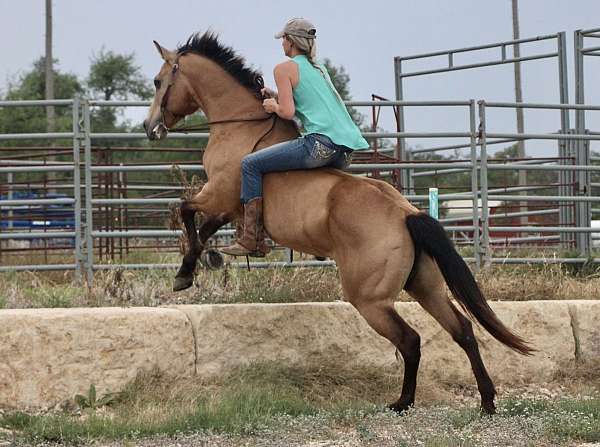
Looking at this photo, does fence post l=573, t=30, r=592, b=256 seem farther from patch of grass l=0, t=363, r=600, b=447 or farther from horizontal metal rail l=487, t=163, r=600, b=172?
patch of grass l=0, t=363, r=600, b=447

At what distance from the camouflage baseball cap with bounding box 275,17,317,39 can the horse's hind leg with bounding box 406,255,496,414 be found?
1887 mm

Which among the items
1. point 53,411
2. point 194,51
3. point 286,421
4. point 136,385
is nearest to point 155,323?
point 136,385

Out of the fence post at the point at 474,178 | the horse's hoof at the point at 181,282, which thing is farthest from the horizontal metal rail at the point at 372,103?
the horse's hoof at the point at 181,282

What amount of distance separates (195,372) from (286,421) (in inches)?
51.7

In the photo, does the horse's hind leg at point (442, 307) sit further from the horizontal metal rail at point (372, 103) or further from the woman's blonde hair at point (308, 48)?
the horizontal metal rail at point (372, 103)

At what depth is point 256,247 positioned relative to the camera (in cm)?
789

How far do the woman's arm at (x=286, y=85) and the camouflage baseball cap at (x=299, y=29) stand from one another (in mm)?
246

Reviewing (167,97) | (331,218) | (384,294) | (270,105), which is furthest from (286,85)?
(384,294)

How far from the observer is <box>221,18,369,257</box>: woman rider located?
7.81 metres

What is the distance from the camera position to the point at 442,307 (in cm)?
757

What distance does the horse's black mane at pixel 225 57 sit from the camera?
8.50 meters

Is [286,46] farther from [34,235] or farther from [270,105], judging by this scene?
[34,235]

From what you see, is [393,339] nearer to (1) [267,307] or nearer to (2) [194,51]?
(1) [267,307]

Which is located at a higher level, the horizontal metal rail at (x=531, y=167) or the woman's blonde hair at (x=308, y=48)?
the woman's blonde hair at (x=308, y=48)
